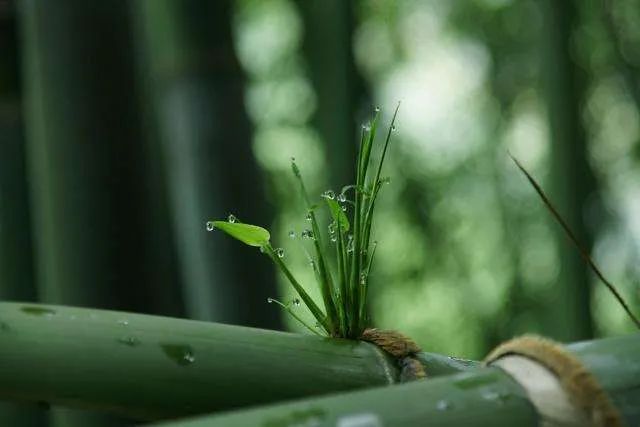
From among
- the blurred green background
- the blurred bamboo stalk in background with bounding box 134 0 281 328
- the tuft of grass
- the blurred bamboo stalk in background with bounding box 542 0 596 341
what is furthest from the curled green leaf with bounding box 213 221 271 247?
the blurred bamboo stalk in background with bounding box 542 0 596 341

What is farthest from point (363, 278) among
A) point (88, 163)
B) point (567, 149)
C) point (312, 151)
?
point (312, 151)

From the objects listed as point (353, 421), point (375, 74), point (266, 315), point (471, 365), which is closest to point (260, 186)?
point (266, 315)

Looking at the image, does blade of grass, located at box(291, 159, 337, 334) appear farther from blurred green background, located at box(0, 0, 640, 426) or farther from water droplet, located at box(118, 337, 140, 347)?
blurred green background, located at box(0, 0, 640, 426)

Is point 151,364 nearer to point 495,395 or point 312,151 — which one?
point 495,395

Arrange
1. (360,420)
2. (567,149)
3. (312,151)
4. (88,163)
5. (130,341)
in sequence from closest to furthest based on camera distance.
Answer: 1. (360,420)
2. (130,341)
3. (88,163)
4. (567,149)
5. (312,151)

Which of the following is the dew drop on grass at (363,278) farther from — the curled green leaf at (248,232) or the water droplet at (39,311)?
the water droplet at (39,311)

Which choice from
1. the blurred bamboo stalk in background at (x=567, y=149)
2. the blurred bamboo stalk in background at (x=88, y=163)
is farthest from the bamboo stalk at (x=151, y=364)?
the blurred bamboo stalk in background at (x=567, y=149)
